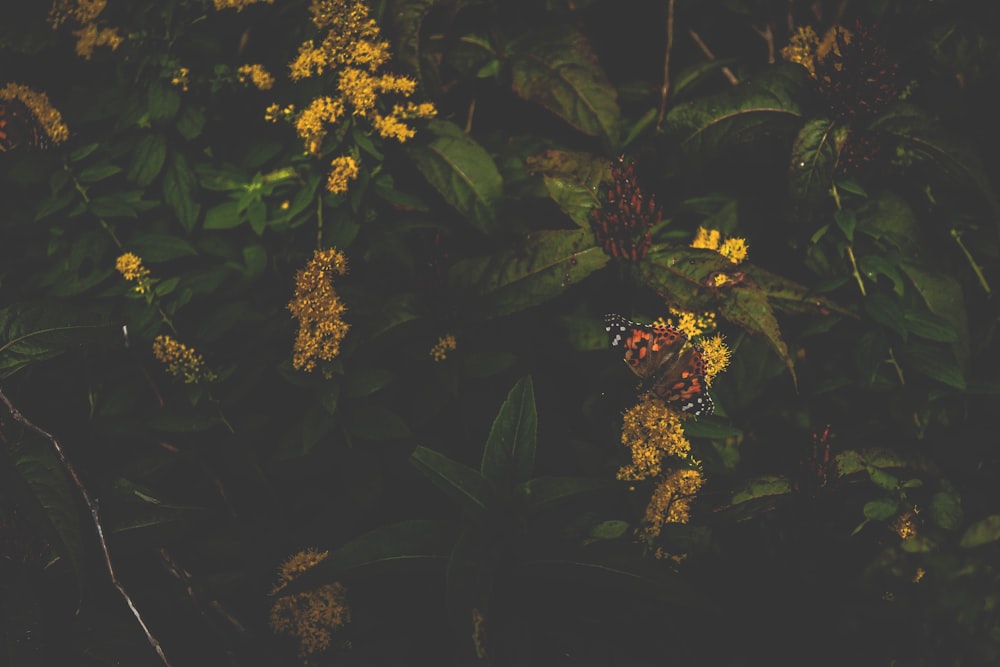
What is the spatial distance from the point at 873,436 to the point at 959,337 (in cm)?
33

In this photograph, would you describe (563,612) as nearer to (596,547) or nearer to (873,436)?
(596,547)

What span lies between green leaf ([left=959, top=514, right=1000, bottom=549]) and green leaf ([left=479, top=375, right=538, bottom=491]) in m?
0.98

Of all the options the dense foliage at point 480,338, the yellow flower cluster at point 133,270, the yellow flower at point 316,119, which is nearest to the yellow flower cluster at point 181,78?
the dense foliage at point 480,338

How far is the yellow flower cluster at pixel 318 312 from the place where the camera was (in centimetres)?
158

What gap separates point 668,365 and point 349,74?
107 cm

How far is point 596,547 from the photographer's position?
4.58 ft

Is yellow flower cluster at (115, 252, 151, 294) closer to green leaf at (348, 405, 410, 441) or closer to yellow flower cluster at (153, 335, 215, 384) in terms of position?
yellow flower cluster at (153, 335, 215, 384)

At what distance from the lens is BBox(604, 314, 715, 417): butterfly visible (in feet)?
5.21

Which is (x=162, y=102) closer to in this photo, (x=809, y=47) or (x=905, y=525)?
(x=809, y=47)

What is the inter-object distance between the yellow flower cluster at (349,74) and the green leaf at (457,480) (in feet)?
2.74

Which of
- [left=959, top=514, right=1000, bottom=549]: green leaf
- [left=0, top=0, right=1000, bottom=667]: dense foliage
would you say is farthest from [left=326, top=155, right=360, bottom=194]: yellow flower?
[left=959, top=514, right=1000, bottom=549]: green leaf

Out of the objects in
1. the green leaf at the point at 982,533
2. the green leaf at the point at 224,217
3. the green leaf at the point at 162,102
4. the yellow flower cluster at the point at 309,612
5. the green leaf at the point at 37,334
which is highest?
the green leaf at the point at 162,102

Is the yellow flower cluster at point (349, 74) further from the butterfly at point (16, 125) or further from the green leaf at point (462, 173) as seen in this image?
the butterfly at point (16, 125)

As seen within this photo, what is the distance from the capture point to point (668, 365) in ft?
5.24
